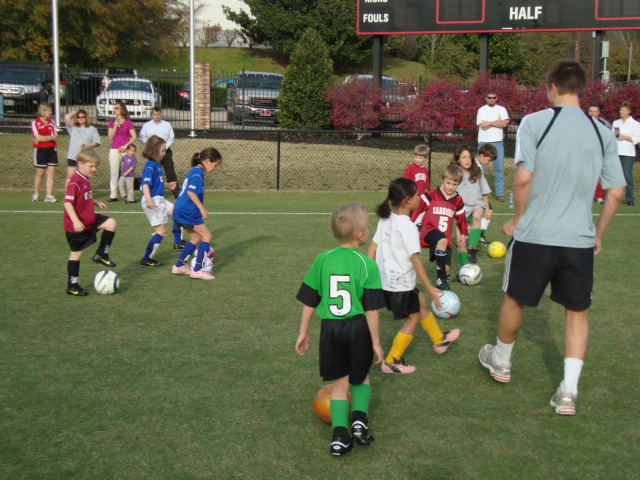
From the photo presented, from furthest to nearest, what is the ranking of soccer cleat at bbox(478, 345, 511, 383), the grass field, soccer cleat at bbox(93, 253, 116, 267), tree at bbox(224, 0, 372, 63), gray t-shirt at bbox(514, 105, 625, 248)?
tree at bbox(224, 0, 372, 63), soccer cleat at bbox(93, 253, 116, 267), soccer cleat at bbox(478, 345, 511, 383), gray t-shirt at bbox(514, 105, 625, 248), the grass field

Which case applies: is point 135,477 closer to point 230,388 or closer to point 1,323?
point 230,388

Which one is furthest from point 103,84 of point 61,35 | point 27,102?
point 61,35

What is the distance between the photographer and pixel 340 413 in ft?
13.7

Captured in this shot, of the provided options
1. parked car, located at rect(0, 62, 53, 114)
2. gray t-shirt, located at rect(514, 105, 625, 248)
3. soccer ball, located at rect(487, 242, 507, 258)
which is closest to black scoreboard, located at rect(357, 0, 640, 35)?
parked car, located at rect(0, 62, 53, 114)

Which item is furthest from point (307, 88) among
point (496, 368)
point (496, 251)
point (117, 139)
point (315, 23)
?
point (315, 23)

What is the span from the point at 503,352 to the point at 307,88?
21362 millimetres

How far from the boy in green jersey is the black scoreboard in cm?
1899

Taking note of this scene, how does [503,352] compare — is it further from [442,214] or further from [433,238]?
[442,214]

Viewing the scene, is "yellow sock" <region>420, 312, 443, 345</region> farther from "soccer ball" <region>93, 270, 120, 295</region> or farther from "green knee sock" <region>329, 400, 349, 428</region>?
"soccer ball" <region>93, 270, 120, 295</region>

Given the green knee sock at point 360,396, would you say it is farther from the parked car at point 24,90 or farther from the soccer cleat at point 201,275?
the parked car at point 24,90

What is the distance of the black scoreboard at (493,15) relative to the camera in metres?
20.6

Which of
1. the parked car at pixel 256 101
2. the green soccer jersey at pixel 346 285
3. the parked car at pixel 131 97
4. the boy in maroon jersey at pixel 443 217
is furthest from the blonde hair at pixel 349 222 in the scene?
the parked car at pixel 256 101

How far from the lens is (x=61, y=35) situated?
3959 centimetres

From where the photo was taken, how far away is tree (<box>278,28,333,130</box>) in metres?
25.6
